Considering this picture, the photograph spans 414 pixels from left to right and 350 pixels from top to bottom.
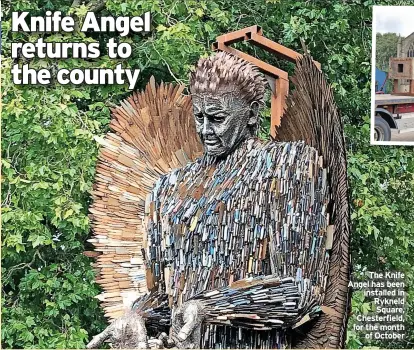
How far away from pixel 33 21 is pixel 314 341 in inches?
85.1

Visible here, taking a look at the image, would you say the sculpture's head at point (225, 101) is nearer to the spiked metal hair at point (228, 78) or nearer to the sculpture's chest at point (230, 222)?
the spiked metal hair at point (228, 78)

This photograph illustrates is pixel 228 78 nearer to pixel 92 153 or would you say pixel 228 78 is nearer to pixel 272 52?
pixel 272 52

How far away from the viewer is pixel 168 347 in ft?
15.2

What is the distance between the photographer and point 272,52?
5.19 meters

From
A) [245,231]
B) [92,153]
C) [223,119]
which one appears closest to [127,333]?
[245,231]

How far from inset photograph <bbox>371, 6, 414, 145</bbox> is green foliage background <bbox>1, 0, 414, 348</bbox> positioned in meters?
0.07

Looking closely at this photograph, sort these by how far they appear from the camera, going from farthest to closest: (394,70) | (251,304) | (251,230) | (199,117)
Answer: (394,70)
(199,117)
(251,230)
(251,304)

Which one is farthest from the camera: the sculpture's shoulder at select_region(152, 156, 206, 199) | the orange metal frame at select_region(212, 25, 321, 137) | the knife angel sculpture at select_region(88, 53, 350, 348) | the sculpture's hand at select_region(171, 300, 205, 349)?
the orange metal frame at select_region(212, 25, 321, 137)

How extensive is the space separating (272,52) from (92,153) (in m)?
1.11

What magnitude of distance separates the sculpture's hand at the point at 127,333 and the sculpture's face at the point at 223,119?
832 mm

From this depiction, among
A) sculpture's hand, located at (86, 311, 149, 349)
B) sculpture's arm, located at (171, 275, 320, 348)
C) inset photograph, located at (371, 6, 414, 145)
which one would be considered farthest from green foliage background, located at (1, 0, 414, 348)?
sculpture's arm, located at (171, 275, 320, 348)

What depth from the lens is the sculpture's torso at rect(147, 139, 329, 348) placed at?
4.64 meters

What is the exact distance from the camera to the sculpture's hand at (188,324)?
4441 mm

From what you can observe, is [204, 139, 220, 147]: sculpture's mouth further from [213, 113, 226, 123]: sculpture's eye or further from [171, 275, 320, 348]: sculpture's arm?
[171, 275, 320, 348]: sculpture's arm
